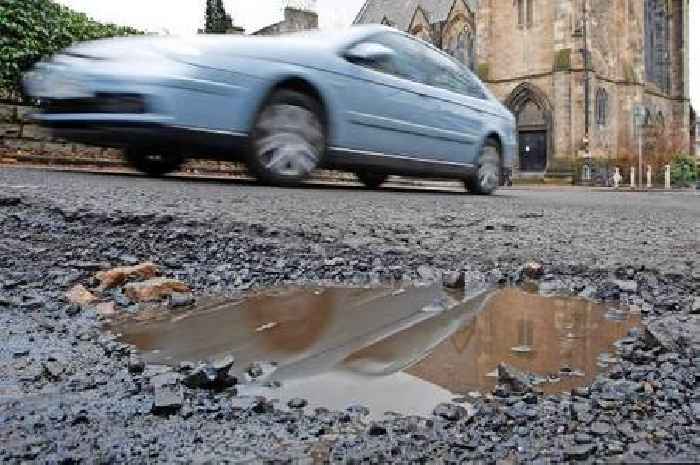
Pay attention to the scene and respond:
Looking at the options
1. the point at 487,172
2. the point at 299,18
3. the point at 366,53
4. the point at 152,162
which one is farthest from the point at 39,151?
the point at 299,18

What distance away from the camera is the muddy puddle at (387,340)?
1.58 meters

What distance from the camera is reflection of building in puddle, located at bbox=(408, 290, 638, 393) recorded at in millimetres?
1658

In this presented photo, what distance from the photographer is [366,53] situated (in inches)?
238

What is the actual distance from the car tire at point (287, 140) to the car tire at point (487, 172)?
262 cm

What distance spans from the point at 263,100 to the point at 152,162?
2.01 m

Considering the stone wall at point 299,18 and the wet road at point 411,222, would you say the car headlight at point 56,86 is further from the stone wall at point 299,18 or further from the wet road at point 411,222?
the stone wall at point 299,18

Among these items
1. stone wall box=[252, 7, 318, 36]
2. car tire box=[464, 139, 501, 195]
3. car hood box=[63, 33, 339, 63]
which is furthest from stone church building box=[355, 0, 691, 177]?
car hood box=[63, 33, 339, 63]

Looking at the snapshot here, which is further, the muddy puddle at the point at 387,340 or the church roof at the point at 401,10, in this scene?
the church roof at the point at 401,10

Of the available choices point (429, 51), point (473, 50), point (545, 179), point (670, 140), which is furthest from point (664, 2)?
point (429, 51)

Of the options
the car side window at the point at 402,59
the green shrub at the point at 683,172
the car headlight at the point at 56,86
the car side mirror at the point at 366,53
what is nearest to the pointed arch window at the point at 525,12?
the green shrub at the point at 683,172

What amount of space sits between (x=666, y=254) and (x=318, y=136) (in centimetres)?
328

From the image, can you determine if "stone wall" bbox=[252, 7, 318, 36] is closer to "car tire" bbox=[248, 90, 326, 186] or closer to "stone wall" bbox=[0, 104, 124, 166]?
"stone wall" bbox=[0, 104, 124, 166]

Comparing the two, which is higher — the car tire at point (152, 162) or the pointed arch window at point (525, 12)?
the pointed arch window at point (525, 12)

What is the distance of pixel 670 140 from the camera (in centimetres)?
4091
